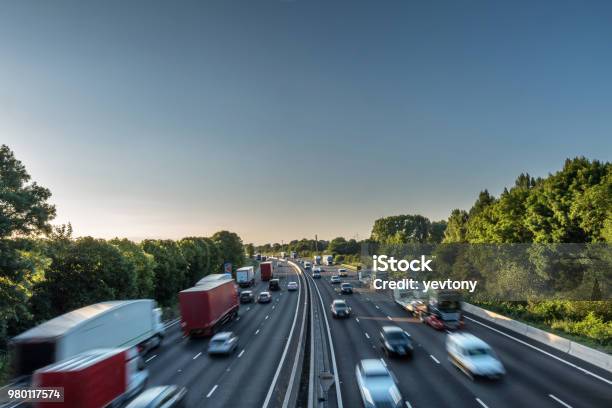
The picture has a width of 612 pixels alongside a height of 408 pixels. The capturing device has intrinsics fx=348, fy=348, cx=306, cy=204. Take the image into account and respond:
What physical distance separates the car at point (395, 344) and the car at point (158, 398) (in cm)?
1468

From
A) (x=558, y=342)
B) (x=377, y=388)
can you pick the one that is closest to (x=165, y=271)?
(x=377, y=388)

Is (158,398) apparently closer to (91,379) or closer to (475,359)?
(91,379)

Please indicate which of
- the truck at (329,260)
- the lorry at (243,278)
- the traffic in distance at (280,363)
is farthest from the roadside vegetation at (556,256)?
the truck at (329,260)

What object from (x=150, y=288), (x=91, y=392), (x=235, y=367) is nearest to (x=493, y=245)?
(x=235, y=367)

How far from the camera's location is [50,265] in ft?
117

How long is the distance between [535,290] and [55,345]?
161 ft

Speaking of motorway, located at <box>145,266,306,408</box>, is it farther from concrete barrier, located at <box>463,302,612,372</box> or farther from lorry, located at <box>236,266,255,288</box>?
lorry, located at <box>236,266,255,288</box>

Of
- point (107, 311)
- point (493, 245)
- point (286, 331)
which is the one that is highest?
point (493, 245)

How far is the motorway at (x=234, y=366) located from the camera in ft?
64.3

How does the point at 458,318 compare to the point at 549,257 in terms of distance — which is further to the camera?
the point at 549,257

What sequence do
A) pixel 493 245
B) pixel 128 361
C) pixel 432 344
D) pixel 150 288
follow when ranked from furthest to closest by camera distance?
1. pixel 493 245
2. pixel 150 288
3. pixel 432 344
4. pixel 128 361

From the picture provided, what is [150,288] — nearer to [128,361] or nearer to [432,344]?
[128,361]

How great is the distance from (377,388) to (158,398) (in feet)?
33.4

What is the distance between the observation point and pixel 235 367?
24.6 m
